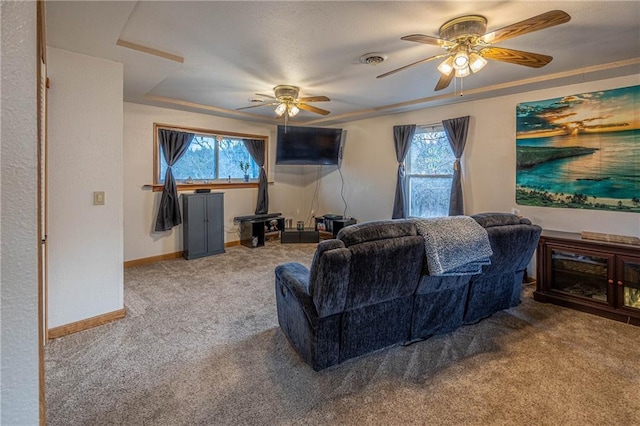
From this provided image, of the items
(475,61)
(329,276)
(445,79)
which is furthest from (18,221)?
(445,79)

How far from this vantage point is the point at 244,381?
6.82 feet

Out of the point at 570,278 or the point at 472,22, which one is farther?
the point at 570,278

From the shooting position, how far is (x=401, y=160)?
208 inches

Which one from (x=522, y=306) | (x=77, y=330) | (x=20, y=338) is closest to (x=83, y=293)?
(x=77, y=330)

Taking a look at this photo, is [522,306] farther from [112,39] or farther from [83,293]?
[112,39]

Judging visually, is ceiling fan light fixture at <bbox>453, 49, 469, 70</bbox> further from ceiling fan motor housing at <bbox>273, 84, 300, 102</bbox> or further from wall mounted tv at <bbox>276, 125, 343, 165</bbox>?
wall mounted tv at <bbox>276, 125, 343, 165</bbox>

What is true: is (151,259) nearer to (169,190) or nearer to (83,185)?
(169,190)

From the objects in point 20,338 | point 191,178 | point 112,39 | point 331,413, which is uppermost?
point 112,39

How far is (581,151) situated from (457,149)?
4.56ft

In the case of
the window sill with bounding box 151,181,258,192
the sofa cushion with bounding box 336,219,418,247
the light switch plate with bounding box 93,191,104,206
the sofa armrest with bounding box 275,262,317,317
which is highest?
the window sill with bounding box 151,181,258,192

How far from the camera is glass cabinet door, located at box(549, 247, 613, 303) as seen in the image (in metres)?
3.04

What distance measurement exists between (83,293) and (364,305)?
244cm

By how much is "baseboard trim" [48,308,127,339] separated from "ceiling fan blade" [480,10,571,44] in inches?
150

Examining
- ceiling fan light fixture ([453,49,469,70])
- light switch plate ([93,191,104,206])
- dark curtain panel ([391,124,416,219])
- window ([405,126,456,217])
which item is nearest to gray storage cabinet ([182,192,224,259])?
light switch plate ([93,191,104,206])
